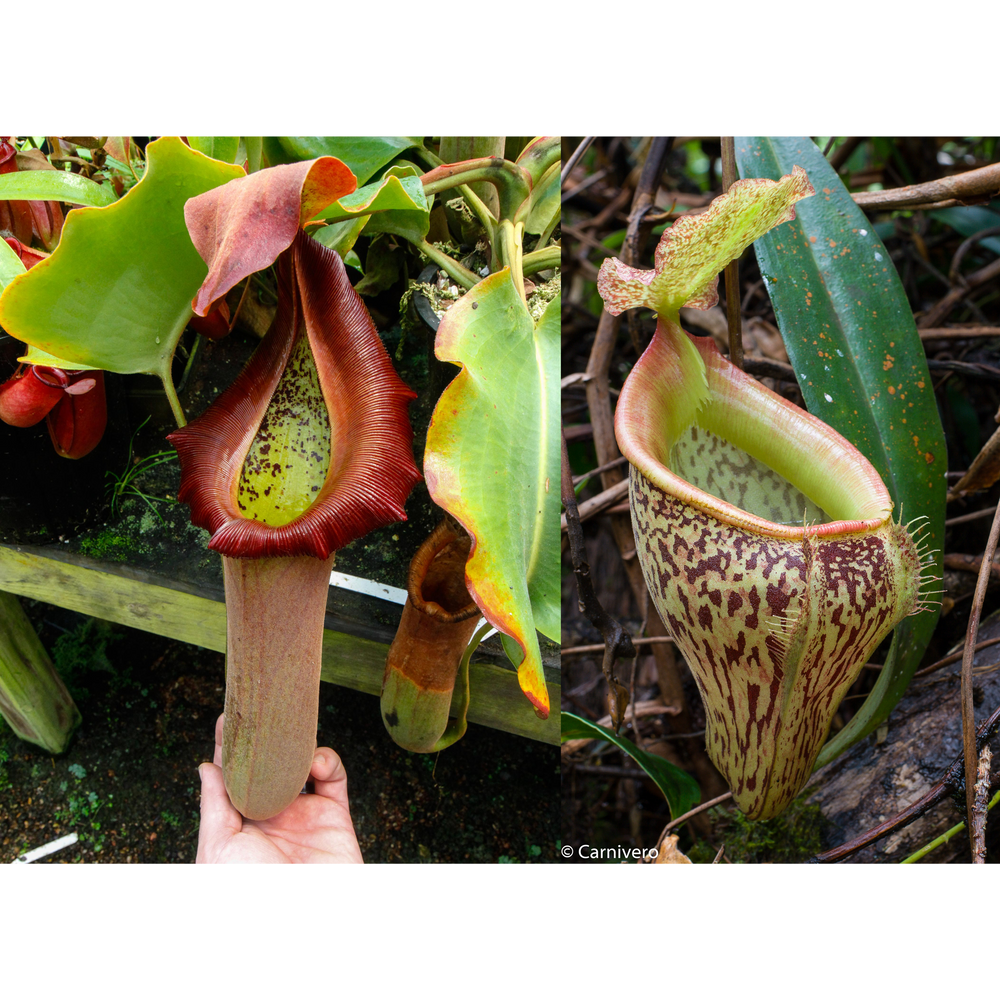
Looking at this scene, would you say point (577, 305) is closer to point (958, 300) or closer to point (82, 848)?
point (958, 300)

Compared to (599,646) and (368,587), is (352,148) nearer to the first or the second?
(368,587)

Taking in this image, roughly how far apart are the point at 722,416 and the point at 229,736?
1.78ft

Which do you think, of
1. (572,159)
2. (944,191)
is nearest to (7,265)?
(572,159)

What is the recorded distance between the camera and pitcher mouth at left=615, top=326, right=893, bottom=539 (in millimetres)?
562

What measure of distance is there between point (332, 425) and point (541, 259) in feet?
0.92

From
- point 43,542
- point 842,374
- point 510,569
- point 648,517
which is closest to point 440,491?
point 510,569

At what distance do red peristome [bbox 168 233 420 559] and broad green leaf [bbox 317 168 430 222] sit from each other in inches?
1.3

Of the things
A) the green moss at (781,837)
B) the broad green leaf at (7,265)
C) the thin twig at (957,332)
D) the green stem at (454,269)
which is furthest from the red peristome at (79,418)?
the thin twig at (957,332)

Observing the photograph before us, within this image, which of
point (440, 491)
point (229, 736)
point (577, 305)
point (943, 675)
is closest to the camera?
point (440, 491)

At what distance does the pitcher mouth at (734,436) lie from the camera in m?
0.56

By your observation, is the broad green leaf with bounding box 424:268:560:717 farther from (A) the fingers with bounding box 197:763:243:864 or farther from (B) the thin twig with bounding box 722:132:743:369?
(A) the fingers with bounding box 197:763:243:864

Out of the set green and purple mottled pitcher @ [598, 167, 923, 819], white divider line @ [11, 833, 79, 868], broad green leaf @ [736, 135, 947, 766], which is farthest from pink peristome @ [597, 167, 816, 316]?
white divider line @ [11, 833, 79, 868]
